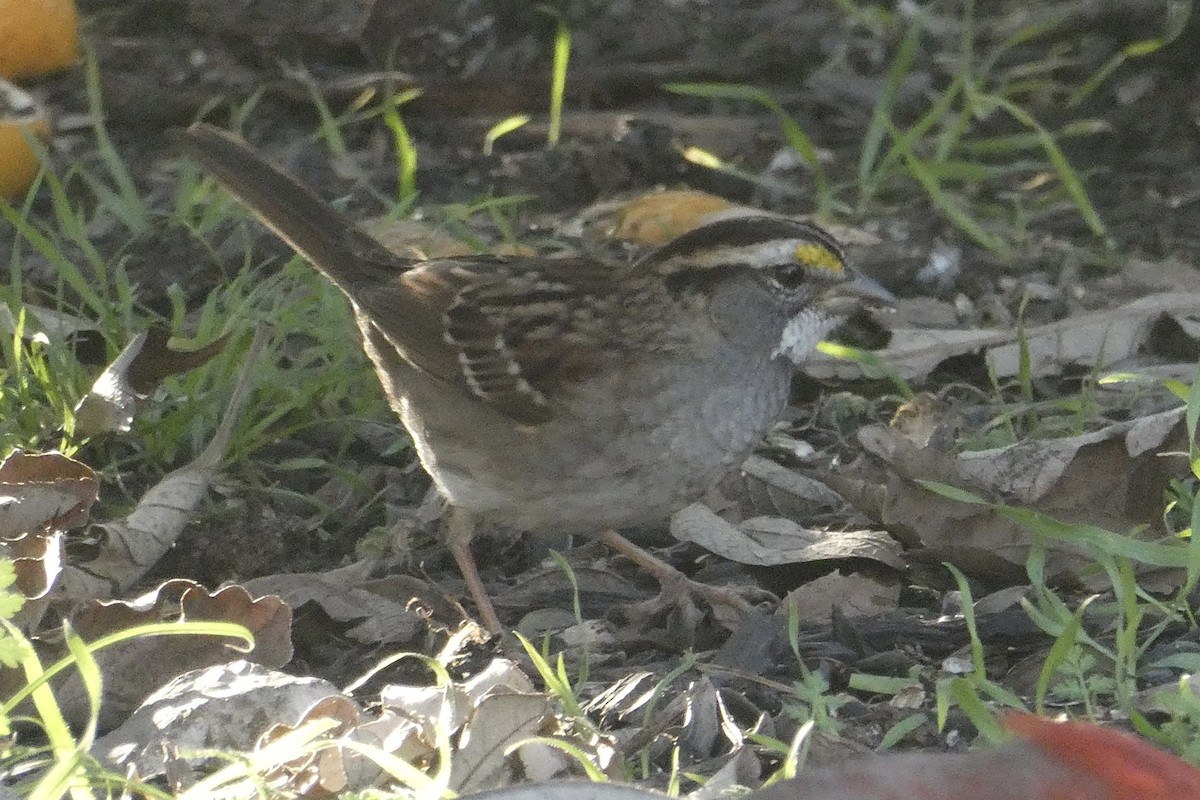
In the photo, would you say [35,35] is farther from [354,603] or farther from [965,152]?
[965,152]

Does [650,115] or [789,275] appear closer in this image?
[789,275]

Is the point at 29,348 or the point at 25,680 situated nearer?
the point at 25,680

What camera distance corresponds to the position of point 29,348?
182 inches

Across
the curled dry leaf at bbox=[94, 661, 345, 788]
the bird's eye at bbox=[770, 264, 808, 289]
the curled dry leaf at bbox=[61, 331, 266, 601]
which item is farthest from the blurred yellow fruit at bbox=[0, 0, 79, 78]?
the curled dry leaf at bbox=[94, 661, 345, 788]

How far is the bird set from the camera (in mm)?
4152

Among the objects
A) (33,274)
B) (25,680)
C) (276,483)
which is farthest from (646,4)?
(25,680)

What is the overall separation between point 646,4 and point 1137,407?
120 inches

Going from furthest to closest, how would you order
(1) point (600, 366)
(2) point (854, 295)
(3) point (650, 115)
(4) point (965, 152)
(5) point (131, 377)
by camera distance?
(3) point (650, 115)
(4) point (965, 152)
(2) point (854, 295)
(5) point (131, 377)
(1) point (600, 366)

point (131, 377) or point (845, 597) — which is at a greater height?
point (131, 377)

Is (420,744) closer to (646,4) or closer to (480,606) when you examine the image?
(480,606)

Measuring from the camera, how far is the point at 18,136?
555cm

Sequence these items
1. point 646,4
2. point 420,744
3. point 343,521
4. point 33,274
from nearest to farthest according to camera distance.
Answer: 1. point 420,744
2. point 343,521
3. point 33,274
4. point 646,4

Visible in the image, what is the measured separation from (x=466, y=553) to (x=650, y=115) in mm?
2633

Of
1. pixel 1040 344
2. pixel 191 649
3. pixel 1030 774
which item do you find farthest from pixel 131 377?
pixel 1030 774
